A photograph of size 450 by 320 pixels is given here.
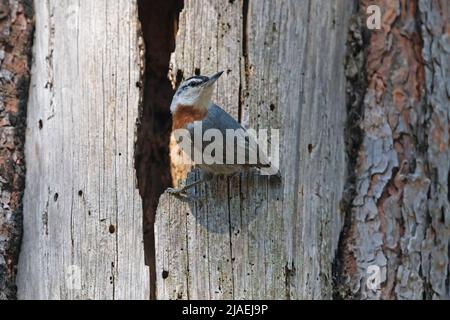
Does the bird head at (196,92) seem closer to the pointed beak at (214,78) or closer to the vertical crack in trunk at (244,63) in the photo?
the pointed beak at (214,78)

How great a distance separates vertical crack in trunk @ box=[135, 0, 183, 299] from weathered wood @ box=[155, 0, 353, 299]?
204mm

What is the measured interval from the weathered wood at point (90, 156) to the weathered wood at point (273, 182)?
222 mm

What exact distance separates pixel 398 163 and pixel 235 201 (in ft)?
2.58

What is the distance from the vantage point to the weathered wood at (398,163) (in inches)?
138

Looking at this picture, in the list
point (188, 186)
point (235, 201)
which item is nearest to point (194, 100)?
point (188, 186)

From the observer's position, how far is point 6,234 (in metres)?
4.14

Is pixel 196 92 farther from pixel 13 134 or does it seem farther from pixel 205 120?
pixel 13 134

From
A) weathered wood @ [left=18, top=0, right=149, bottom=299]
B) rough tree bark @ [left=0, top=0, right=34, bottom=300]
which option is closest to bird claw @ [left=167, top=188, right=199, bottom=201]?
weathered wood @ [left=18, top=0, right=149, bottom=299]

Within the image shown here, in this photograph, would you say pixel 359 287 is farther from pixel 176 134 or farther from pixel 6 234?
pixel 6 234

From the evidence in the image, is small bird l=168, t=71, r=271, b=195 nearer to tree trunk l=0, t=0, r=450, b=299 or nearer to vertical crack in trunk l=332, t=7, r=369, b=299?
tree trunk l=0, t=0, r=450, b=299

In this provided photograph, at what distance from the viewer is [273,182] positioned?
3.59 m

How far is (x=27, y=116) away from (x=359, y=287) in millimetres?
1998

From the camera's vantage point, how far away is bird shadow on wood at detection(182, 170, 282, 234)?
358cm
